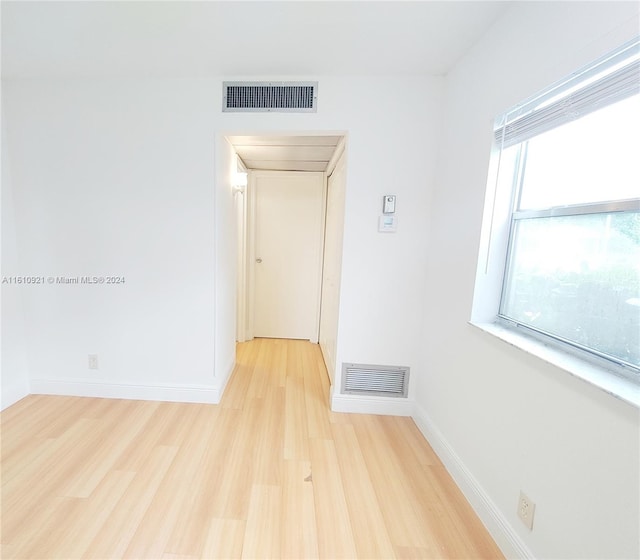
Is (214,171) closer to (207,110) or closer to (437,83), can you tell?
(207,110)

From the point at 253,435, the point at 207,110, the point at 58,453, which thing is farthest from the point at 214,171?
the point at 58,453

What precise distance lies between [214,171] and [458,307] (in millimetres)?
1864

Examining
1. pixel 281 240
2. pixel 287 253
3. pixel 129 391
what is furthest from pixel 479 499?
pixel 281 240

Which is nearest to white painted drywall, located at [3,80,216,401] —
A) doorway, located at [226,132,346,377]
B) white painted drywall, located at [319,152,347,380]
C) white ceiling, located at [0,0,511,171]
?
white ceiling, located at [0,0,511,171]

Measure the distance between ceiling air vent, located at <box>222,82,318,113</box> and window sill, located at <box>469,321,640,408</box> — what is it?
5.89 ft

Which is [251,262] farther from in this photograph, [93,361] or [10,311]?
[10,311]

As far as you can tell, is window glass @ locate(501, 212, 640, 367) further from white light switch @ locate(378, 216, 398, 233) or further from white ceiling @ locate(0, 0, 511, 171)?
white ceiling @ locate(0, 0, 511, 171)

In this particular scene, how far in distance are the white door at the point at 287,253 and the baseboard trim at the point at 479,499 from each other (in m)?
1.95

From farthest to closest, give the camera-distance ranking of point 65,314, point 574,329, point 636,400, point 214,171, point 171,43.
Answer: point 65,314, point 214,171, point 171,43, point 574,329, point 636,400

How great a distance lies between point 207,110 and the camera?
1.77 metres

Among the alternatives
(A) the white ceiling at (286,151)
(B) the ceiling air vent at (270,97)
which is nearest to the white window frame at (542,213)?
(B) the ceiling air vent at (270,97)

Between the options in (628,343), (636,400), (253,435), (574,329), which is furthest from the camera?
(253,435)

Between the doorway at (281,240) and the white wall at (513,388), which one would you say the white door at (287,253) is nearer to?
the doorway at (281,240)

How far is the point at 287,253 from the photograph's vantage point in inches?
127
